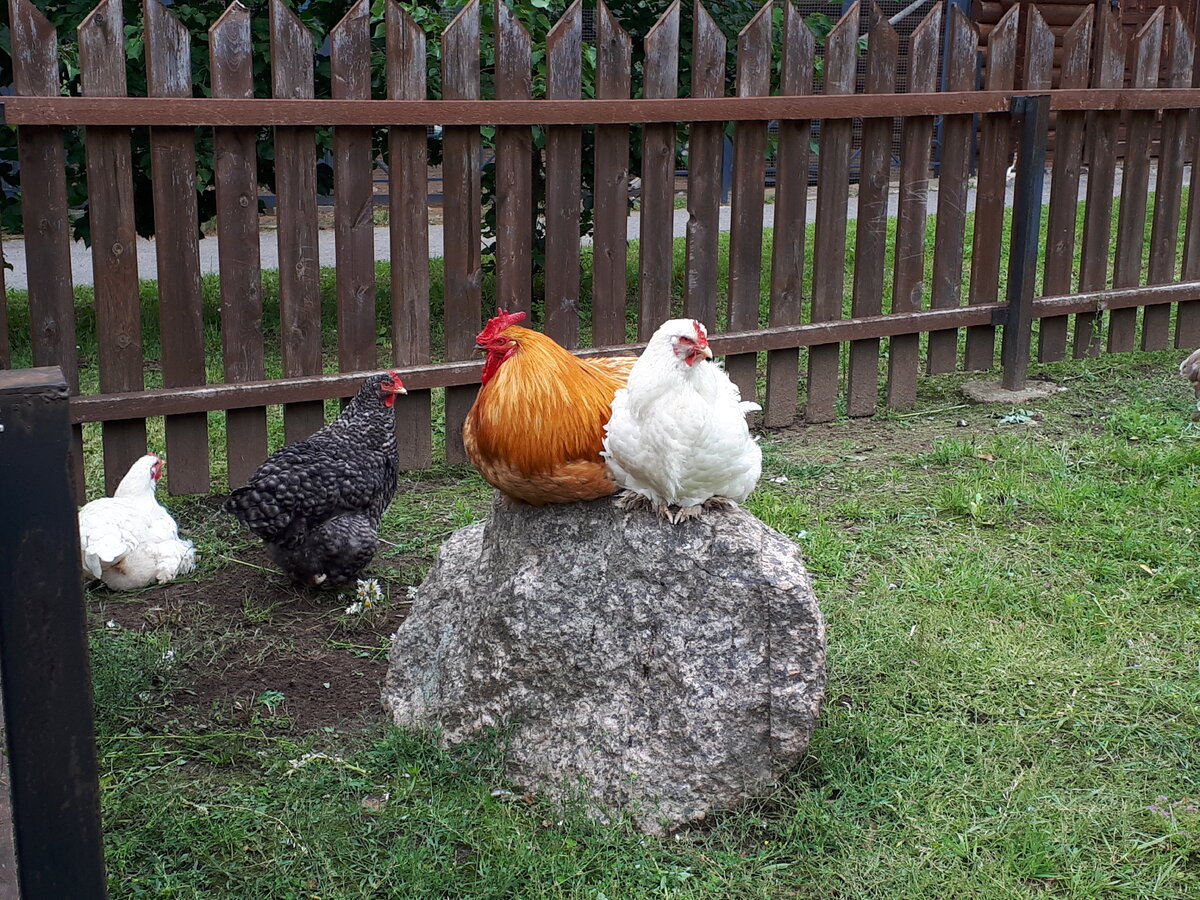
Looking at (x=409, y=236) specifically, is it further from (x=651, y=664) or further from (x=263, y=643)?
(x=651, y=664)

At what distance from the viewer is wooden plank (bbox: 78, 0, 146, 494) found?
464 centimetres

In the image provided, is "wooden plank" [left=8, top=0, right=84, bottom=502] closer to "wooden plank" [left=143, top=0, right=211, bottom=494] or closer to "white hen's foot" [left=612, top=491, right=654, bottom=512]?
"wooden plank" [left=143, top=0, right=211, bottom=494]

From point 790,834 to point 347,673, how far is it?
60.2 inches

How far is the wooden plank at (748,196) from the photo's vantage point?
5859 mm

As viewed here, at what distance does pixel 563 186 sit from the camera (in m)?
5.65

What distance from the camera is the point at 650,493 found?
3.23 m

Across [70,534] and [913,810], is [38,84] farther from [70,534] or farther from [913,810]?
[913,810]

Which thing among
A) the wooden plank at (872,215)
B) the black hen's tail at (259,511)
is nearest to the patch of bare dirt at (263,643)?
the black hen's tail at (259,511)

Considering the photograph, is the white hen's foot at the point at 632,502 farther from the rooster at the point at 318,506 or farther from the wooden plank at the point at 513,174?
the wooden plank at the point at 513,174

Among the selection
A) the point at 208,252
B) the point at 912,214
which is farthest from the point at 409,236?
the point at 208,252

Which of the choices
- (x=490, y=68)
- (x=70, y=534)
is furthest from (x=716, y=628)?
(x=490, y=68)

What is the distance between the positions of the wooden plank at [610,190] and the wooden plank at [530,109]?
0.33ft

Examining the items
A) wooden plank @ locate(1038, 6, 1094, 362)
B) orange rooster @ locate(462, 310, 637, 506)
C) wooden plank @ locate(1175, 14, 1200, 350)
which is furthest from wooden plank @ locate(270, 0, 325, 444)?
wooden plank @ locate(1175, 14, 1200, 350)

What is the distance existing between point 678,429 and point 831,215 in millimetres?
3597
